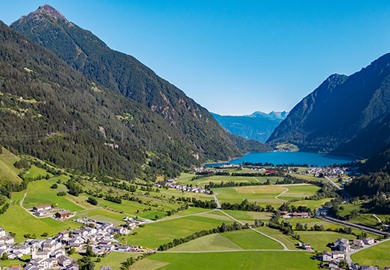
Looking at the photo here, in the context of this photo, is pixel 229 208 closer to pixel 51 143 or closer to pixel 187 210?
pixel 187 210

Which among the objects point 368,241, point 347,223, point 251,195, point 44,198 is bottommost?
point 251,195

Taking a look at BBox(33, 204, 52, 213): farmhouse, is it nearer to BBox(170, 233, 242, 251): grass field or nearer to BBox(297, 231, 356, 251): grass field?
BBox(170, 233, 242, 251): grass field

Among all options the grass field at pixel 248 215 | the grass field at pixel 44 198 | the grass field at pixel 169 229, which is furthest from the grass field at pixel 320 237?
the grass field at pixel 44 198

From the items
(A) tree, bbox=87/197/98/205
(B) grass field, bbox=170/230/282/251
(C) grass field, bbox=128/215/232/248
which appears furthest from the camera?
(A) tree, bbox=87/197/98/205

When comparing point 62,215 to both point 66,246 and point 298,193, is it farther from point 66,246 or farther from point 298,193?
point 298,193

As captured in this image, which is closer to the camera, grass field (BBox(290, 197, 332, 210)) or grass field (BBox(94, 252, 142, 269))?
grass field (BBox(94, 252, 142, 269))

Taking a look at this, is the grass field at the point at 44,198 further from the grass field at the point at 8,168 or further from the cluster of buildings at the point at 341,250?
the cluster of buildings at the point at 341,250

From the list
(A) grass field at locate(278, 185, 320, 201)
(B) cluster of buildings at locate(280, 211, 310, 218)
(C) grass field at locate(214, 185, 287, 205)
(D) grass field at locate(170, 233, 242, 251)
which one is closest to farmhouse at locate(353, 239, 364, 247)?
(D) grass field at locate(170, 233, 242, 251)

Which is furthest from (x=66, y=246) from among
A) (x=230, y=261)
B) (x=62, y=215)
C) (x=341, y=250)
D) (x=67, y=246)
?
(x=341, y=250)
